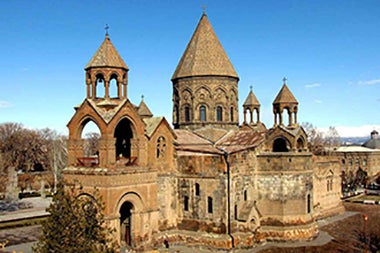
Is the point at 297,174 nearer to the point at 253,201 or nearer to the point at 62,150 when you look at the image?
the point at 253,201

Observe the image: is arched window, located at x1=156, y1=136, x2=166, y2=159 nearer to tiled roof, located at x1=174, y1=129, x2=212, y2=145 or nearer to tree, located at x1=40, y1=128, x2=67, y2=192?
tiled roof, located at x1=174, y1=129, x2=212, y2=145

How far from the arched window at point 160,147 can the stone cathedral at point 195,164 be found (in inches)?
2.3

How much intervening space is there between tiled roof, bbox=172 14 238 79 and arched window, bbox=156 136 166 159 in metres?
6.74

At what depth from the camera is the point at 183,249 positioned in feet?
75.5

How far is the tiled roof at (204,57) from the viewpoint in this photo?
2906 cm

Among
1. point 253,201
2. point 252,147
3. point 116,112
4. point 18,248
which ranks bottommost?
point 18,248

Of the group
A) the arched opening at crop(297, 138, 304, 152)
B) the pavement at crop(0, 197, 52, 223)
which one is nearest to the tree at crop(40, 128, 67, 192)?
the pavement at crop(0, 197, 52, 223)

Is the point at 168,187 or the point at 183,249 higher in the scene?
the point at 168,187

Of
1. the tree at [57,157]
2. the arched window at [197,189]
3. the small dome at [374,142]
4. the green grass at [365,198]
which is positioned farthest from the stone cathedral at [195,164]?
the small dome at [374,142]

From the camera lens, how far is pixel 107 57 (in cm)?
2128

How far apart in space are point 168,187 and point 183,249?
3600mm

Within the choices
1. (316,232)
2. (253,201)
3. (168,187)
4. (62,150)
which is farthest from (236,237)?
(62,150)

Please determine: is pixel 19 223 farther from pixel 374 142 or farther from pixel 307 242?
pixel 374 142

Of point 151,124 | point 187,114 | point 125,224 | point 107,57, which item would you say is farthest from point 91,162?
point 187,114
